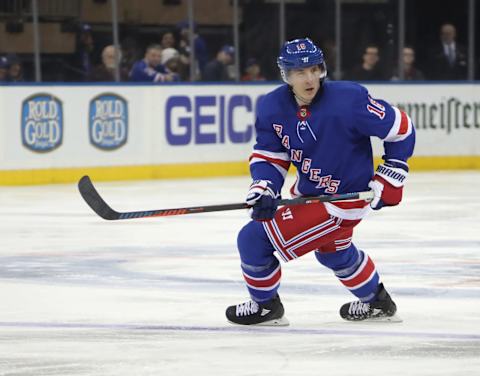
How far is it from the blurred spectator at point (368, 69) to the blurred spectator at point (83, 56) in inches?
129

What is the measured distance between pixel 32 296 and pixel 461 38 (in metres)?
11.1

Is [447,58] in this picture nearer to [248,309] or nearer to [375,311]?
[375,311]

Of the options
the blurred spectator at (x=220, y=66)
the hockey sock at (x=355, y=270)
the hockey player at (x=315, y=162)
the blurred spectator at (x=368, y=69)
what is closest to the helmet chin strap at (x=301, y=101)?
the hockey player at (x=315, y=162)

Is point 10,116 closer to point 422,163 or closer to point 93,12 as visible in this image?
point 93,12

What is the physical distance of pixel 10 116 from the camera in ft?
47.6

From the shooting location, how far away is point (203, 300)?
22.4 ft

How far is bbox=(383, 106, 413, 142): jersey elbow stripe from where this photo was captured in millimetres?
5850

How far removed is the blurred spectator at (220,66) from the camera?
16.0 m

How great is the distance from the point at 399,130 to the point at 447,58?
11348 mm

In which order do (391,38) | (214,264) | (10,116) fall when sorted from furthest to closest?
(391,38)
(10,116)
(214,264)

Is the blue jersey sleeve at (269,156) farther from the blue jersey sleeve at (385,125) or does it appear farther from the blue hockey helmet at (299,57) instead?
the blue jersey sleeve at (385,125)

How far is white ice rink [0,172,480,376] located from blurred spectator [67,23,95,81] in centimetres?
332

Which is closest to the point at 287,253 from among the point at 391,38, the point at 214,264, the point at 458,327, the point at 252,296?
the point at 252,296

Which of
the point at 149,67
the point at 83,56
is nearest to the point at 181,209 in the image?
the point at 83,56
